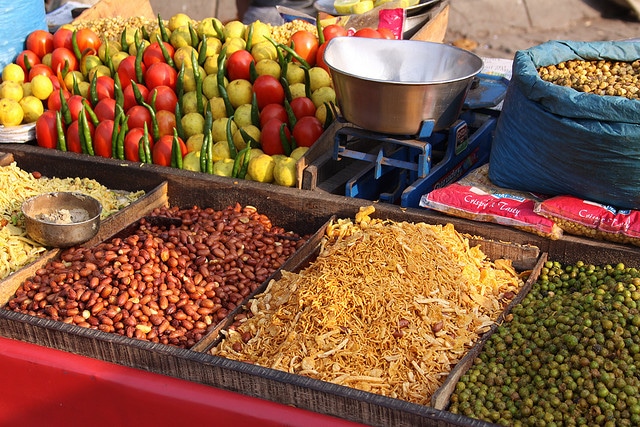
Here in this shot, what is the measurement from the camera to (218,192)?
373 cm

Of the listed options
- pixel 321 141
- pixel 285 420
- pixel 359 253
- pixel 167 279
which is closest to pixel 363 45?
pixel 321 141

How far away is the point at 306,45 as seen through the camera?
437cm

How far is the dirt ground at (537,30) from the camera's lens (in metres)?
8.77

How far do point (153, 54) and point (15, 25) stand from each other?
111 centimetres

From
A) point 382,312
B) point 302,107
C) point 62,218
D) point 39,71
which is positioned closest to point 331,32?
point 302,107

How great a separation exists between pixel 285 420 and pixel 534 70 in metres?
1.89

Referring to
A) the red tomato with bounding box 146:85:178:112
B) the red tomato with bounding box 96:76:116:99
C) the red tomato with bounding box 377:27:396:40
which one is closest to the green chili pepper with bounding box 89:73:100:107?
the red tomato with bounding box 96:76:116:99

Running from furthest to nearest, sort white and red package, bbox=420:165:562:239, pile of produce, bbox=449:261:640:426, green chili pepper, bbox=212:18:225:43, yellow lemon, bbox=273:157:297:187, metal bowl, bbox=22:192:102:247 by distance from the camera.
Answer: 1. green chili pepper, bbox=212:18:225:43
2. yellow lemon, bbox=273:157:297:187
3. metal bowl, bbox=22:192:102:247
4. white and red package, bbox=420:165:562:239
5. pile of produce, bbox=449:261:640:426

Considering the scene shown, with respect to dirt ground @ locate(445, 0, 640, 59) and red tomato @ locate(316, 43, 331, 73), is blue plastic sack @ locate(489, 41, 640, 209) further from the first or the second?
dirt ground @ locate(445, 0, 640, 59)

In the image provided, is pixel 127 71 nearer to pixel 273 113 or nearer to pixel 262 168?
pixel 273 113

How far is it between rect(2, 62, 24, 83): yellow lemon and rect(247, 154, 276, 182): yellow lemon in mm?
1893

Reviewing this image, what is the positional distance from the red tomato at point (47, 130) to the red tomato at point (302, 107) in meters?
1.42

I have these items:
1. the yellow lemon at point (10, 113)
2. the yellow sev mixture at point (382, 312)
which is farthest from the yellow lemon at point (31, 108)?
the yellow sev mixture at point (382, 312)

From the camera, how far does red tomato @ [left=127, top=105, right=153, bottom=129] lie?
4.12 m
